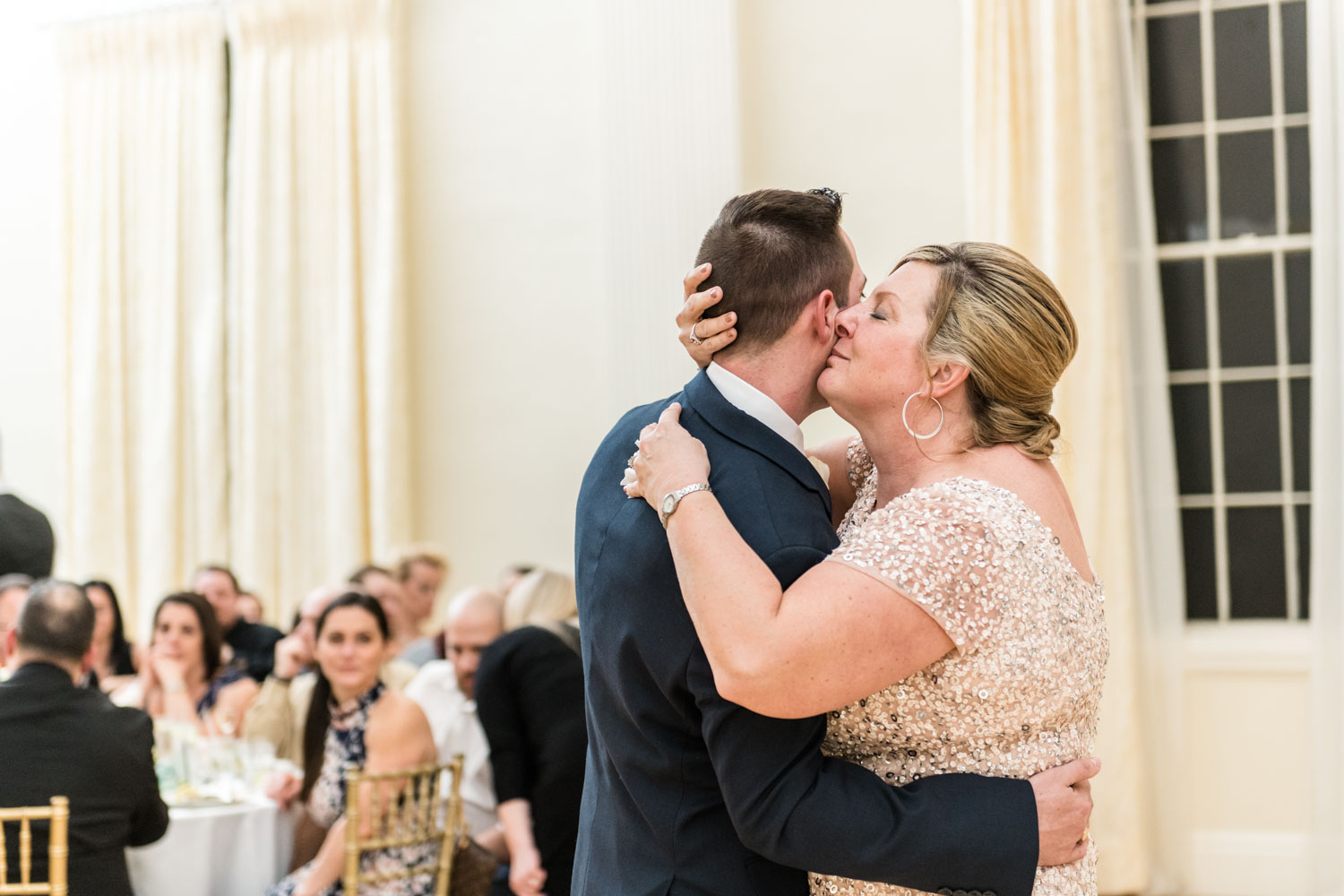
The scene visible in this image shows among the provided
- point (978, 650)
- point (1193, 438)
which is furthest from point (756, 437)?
point (1193, 438)

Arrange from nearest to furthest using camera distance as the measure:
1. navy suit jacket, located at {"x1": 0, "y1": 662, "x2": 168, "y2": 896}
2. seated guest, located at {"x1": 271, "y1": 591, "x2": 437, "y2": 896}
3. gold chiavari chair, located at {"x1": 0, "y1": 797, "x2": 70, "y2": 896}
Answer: gold chiavari chair, located at {"x1": 0, "y1": 797, "x2": 70, "y2": 896}, navy suit jacket, located at {"x1": 0, "y1": 662, "x2": 168, "y2": 896}, seated guest, located at {"x1": 271, "y1": 591, "x2": 437, "y2": 896}

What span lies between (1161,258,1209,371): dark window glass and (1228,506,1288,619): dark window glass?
72cm

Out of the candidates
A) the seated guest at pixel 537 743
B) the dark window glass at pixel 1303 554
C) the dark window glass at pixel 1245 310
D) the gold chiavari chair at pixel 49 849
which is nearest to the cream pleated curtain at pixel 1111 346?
the dark window glass at pixel 1245 310

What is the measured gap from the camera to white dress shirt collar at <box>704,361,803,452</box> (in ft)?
5.80

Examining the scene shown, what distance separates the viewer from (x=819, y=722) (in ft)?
5.55

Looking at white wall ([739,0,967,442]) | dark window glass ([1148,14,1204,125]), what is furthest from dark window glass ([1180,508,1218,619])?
dark window glass ([1148,14,1204,125])

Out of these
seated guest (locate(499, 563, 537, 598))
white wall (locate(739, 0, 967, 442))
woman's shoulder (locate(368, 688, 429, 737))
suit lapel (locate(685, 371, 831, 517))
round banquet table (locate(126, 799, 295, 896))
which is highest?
white wall (locate(739, 0, 967, 442))

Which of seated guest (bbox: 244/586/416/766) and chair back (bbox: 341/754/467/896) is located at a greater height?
seated guest (bbox: 244/586/416/766)

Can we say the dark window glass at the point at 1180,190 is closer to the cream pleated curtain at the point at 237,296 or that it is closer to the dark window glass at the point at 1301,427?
the dark window glass at the point at 1301,427

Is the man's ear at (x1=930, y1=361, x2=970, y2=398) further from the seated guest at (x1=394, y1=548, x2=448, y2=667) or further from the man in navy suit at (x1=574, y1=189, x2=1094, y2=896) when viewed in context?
the seated guest at (x1=394, y1=548, x2=448, y2=667)

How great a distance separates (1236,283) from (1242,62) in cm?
101

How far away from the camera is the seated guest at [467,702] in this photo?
4512mm

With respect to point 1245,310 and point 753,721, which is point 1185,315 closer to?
point 1245,310

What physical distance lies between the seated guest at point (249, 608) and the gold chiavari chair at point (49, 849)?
3219mm
